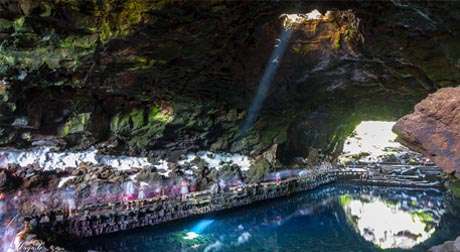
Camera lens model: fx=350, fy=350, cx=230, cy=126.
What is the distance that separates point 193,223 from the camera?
62.6 ft

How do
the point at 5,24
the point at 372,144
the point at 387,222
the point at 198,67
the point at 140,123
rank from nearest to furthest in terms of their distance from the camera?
1. the point at 5,24
2. the point at 198,67
3. the point at 140,123
4. the point at 387,222
5. the point at 372,144

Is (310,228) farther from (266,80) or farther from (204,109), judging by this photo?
(204,109)

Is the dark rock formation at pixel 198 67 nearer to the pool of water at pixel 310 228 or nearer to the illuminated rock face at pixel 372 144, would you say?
the pool of water at pixel 310 228

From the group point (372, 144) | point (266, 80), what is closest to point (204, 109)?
point (266, 80)

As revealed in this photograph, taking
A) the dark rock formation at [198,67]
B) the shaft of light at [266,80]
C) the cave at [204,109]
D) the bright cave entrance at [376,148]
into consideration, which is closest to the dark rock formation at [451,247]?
the cave at [204,109]

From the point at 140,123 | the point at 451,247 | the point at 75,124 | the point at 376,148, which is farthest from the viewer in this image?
the point at 376,148

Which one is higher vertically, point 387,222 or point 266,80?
point 266,80

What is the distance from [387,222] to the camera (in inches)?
785

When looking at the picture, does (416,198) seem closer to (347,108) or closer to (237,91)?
(347,108)

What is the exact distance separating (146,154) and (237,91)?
636 centimetres

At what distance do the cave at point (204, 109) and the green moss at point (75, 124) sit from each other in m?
0.06

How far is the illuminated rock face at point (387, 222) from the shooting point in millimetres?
16273

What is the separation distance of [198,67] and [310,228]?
1046cm

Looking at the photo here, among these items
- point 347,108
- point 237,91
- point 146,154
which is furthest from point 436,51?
point 146,154
